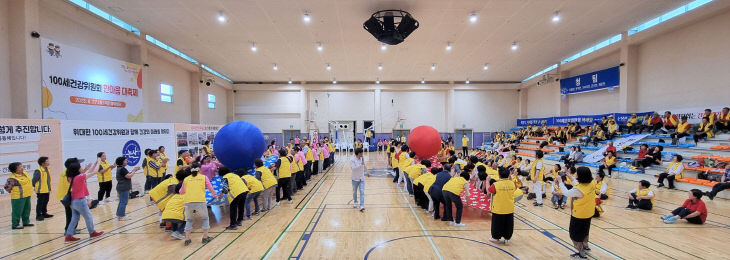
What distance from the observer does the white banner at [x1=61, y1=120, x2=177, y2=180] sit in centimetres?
894

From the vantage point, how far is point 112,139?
10.4 metres

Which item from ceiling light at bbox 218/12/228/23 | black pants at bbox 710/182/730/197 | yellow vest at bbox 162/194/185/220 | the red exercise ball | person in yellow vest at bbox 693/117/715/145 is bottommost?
black pants at bbox 710/182/730/197

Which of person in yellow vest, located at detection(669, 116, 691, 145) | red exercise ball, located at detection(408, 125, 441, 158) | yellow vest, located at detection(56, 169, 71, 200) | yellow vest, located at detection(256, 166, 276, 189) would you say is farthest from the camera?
person in yellow vest, located at detection(669, 116, 691, 145)

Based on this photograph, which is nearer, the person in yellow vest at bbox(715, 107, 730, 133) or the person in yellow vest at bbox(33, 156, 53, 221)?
the person in yellow vest at bbox(33, 156, 53, 221)

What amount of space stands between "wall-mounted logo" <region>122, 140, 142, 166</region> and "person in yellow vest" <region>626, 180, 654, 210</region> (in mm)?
15928

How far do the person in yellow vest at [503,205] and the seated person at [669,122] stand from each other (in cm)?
1395

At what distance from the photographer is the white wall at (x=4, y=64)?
8.85 metres

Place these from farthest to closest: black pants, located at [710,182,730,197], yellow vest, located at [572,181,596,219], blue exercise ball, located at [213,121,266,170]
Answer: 1. black pants, located at [710,182,730,197]
2. blue exercise ball, located at [213,121,266,170]
3. yellow vest, located at [572,181,596,219]

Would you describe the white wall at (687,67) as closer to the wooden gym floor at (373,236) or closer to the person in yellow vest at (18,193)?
the wooden gym floor at (373,236)

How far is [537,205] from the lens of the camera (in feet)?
26.5

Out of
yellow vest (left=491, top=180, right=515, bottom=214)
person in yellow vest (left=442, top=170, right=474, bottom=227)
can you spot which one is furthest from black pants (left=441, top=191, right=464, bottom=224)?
yellow vest (left=491, top=180, right=515, bottom=214)

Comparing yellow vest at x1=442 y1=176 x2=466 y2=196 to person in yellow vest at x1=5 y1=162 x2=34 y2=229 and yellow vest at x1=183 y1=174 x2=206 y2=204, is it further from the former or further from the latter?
person in yellow vest at x1=5 y1=162 x2=34 y2=229

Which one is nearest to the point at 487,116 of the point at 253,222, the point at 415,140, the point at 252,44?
the point at 415,140

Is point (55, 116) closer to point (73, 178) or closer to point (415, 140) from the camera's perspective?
point (73, 178)
